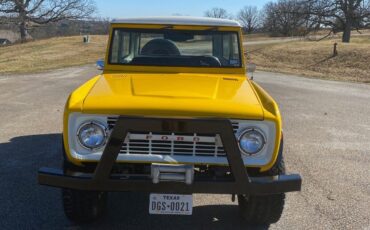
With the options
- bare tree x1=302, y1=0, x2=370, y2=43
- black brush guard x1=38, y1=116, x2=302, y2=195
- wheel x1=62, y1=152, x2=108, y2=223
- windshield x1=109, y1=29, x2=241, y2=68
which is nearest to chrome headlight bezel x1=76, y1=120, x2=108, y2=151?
black brush guard x1=38, y1=116, x2=302, y2=195

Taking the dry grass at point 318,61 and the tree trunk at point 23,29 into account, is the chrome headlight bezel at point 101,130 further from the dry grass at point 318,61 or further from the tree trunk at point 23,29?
the tree trunk at point 23,29

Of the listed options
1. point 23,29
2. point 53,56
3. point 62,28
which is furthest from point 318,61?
point 62,28

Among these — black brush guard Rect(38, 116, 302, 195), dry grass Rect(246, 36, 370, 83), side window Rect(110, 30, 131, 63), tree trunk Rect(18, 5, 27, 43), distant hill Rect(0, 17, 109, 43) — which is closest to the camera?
black brush guard Rect(38, 116, 302, 195)

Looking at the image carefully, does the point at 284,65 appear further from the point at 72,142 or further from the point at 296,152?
the point at 72,142

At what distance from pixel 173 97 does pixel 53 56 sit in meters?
27.7

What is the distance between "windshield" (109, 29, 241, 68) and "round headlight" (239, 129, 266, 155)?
177 cm

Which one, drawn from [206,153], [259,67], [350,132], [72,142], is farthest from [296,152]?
[259,67]

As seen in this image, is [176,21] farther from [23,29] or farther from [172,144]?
[23,29]

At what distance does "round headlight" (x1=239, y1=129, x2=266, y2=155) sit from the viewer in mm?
3631

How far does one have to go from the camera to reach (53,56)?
98.9 ft

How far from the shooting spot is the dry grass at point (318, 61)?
21781 mm

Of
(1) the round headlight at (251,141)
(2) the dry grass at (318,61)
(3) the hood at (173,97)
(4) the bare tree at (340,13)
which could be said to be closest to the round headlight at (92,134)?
(3) the hood at (173,97)

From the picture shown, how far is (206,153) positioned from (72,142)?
98 cm

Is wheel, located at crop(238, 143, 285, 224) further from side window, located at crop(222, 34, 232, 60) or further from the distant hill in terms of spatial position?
the distant hill
